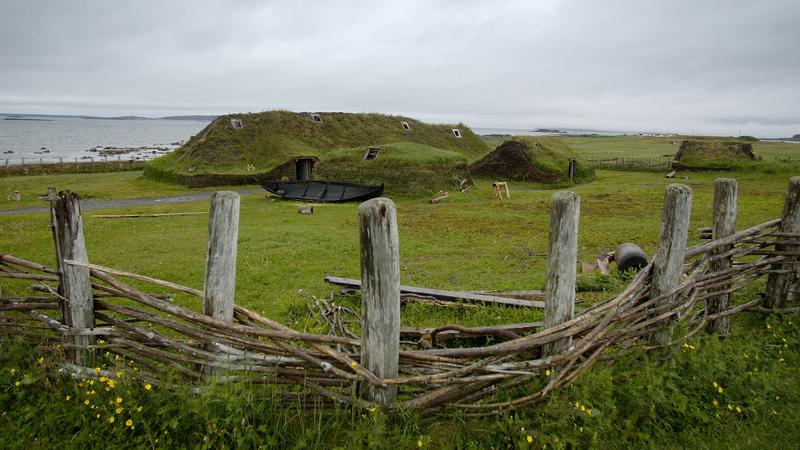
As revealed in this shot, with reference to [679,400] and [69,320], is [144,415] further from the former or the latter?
[679,400]

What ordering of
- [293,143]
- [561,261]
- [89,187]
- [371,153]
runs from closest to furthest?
[561,261], [371,153], [89,187], [293,143]

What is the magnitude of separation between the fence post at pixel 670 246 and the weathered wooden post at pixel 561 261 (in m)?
1.31

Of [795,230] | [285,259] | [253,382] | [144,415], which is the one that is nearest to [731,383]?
[795,230]

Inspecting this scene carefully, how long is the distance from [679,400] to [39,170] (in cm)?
4669

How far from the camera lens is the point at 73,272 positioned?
3951mm

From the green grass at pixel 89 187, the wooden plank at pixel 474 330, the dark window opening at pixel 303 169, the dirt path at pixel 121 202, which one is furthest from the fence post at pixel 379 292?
the dark window opening at pixel 303 169

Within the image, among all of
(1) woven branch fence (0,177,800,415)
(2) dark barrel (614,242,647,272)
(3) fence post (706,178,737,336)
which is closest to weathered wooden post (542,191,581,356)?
(1) woven branch fence (0,177,800,415)

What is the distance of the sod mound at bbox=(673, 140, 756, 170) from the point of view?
3247cm

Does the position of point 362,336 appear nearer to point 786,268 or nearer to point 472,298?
point 472,298

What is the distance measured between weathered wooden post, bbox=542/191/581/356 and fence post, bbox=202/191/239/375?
2.62 m

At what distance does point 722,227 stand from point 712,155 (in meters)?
34.6

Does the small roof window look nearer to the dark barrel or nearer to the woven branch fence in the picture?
the dark barrel

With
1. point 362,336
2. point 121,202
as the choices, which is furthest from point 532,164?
point 362,336

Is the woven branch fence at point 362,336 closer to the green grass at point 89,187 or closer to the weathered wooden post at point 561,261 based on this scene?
the weathered wooden post at point 561,261
